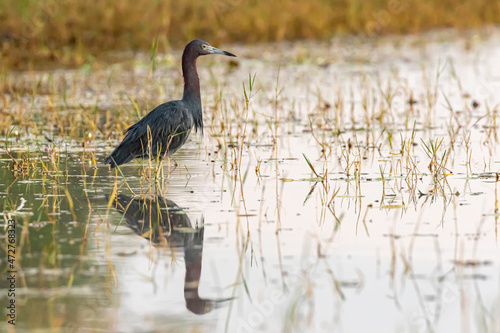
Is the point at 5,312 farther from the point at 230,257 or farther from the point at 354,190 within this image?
the point at 354,190

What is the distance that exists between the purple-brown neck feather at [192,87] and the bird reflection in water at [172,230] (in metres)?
1.80

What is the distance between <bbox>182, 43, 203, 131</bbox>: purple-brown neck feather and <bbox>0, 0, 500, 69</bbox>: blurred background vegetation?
22.4 feet

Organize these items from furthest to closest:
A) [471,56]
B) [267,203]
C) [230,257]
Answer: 1. [471,56]
2. [267,203]
3. [230,257]

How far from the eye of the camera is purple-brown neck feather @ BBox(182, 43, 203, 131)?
8.19m

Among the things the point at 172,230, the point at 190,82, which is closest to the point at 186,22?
the point at 190,82

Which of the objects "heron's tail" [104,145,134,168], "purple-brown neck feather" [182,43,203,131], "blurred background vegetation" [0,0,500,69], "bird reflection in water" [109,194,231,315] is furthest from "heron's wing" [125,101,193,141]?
"blurred background vegetation" [0,0,500,69]

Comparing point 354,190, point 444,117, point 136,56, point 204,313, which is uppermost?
point 136,56

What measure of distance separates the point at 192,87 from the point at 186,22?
36.3ft

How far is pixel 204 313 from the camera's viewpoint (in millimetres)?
4078

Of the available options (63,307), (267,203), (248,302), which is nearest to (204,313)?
(248,302)

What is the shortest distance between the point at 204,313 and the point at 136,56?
13315mm

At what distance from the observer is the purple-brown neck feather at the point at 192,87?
8.19 meters

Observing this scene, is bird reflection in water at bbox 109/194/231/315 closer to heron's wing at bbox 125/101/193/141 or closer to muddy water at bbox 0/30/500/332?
muddy water at bbox 0/30/500/332

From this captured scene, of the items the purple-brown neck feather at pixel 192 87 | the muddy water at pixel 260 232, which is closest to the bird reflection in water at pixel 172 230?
the muddy water at pixel 260 232
